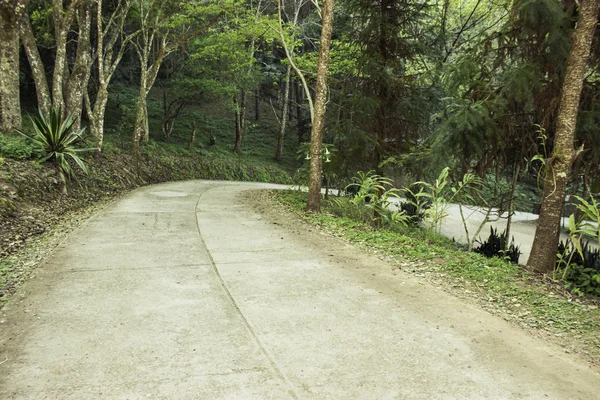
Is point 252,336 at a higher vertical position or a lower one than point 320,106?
lower

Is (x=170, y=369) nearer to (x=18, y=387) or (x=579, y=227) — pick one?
(x=18, y=387)

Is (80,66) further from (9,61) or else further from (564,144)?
(564,144)

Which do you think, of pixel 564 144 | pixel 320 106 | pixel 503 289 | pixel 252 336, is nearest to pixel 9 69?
pixel 320 106

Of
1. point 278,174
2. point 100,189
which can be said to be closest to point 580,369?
point 100,189

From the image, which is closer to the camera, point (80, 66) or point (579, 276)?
point (579, 276)

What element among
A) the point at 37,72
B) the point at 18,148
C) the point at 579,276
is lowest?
the point at 579,276

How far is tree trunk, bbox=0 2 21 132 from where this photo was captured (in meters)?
9.28

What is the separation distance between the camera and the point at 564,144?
5.34 meters

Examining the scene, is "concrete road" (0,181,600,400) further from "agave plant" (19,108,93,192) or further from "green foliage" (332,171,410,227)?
"agave plant" (19,108,93,192)

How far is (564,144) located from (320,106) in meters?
5.29

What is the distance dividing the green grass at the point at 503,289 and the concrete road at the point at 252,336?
0.31m

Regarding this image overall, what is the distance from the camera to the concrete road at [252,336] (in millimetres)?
2850

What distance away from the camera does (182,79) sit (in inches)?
844

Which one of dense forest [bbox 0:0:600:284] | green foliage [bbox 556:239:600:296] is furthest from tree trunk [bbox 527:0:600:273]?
green foliage [bbox 556:239:600:296]
